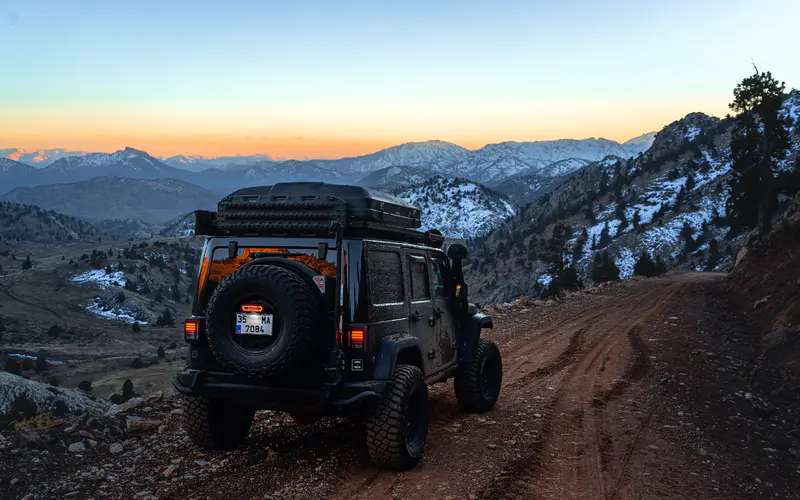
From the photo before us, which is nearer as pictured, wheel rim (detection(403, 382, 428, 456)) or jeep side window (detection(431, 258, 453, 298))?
wheel rim (detection(403, 382, 428, 456))

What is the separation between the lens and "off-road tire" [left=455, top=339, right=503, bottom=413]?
8.27 m

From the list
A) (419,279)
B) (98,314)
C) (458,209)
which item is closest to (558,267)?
(419,279)

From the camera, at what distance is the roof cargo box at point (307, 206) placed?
5898 mm

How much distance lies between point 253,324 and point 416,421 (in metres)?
2.18

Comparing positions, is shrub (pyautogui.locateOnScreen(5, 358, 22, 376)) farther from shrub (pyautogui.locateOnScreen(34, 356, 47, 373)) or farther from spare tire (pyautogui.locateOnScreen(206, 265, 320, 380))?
spare tire (pyautogui.locateOnScreen(206, 265, 320, 380))

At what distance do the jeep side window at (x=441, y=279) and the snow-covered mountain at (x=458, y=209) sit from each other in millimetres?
158013

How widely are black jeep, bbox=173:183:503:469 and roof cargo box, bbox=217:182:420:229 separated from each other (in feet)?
0.04

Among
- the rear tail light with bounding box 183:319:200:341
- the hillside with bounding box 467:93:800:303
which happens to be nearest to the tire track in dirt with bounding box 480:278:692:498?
the rear tail light with bounding box 183:319:200:341

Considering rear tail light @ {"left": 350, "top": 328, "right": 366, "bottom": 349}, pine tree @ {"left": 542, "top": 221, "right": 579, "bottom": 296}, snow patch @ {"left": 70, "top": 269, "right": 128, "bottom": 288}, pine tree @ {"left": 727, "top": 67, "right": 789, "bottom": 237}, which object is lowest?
snow patch @ {"left": 70, "top": 269, "right": 128, "bottom": 288}

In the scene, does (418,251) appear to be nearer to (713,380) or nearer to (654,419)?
(654,419)

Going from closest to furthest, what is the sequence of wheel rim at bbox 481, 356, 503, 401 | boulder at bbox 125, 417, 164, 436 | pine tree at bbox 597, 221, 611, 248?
boulder at bbox 125, 417, 164, 436
wheel rim at bbox 481, 356, 503, 401
pine tree at bbox 597, 221, 611, 248

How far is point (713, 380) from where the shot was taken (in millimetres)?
10898

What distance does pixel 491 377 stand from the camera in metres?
8.94

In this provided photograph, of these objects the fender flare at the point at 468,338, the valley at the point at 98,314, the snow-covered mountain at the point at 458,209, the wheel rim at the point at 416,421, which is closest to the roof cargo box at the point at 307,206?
the wheel rim at the point at 416,421
